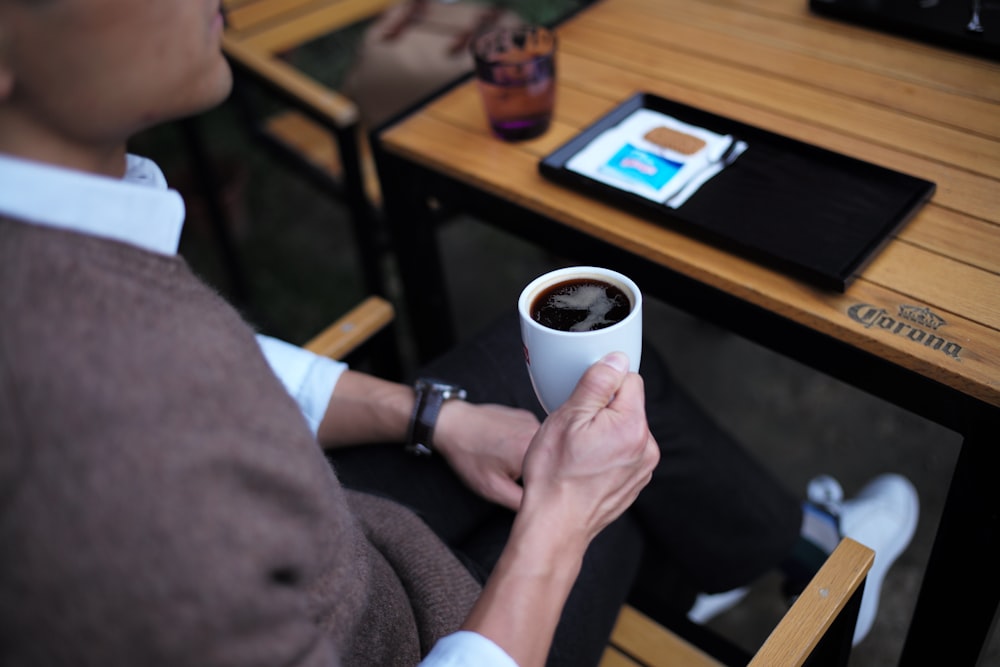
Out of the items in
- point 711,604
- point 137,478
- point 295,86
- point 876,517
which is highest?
point 137,478

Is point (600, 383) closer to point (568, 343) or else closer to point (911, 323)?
point (568, 343)

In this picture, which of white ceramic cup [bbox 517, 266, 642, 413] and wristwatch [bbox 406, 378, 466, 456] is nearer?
white ceramic cup [bbox 517, 266, 642, 413]

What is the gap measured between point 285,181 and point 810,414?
187 centimetres

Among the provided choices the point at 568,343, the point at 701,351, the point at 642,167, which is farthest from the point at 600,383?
the point at 701,351

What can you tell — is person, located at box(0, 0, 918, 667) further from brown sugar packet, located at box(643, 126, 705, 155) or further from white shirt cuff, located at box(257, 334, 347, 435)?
brown sugar packet, located at box(643, 126, 705, 155)

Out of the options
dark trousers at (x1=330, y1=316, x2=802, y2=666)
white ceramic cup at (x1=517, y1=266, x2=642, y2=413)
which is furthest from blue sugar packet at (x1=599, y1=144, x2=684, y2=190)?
white ceramic cup at (x1=517, y1=266, x2=642, y2=413)

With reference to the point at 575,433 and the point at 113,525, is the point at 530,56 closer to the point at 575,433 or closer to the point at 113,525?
the point at 575,433

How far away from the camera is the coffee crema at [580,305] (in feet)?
2.47

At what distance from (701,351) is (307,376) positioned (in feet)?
4.19

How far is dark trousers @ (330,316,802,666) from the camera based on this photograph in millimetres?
1003

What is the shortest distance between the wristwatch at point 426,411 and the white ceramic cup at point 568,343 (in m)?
0.26

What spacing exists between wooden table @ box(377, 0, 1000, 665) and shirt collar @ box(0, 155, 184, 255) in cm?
59

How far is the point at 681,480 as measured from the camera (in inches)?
43.5

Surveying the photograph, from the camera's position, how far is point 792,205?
1.03 meters
